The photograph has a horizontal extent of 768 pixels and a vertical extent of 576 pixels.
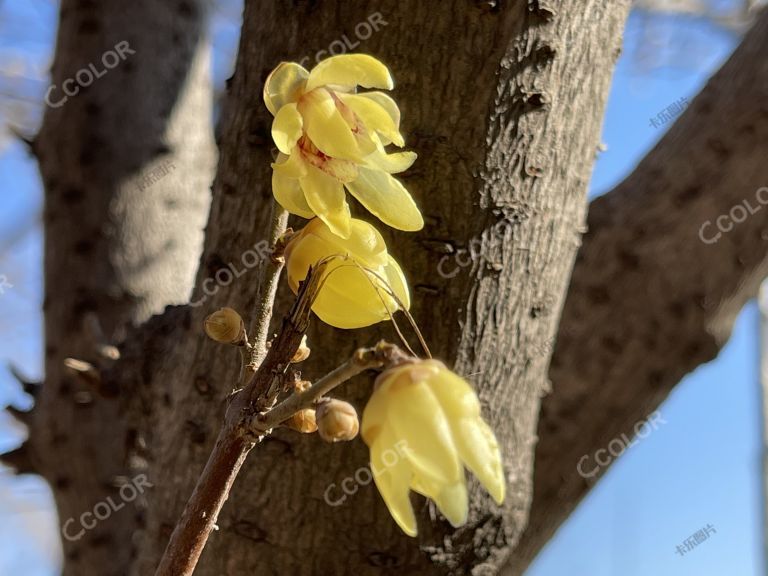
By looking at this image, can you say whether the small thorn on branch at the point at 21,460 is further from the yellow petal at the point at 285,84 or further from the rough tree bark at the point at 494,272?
the yellow petal at the point at 285,84

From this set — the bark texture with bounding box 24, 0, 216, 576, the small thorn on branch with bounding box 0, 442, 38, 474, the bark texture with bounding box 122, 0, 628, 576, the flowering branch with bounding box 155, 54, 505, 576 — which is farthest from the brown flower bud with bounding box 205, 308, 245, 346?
the small thorn on branch with bounding box 0, 442, 38, 474

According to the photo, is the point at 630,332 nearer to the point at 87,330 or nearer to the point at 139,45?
the point at 87,330

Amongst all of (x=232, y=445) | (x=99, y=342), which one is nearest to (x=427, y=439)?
(x=232, y=445)

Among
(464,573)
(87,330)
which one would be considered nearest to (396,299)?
(464,573)

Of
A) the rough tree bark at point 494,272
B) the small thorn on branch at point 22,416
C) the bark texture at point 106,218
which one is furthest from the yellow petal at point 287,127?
the small thorn on branch at point 22,416

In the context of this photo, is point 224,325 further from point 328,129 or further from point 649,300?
point 649,300

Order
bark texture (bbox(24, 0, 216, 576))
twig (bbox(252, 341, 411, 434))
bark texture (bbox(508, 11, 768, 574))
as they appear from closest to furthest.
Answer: twig (bbox(252, 341, 411, 434)), bark texture (bbox(508, 11, 768, 574)), bark texture (bbox(24, 0, 216, 576))

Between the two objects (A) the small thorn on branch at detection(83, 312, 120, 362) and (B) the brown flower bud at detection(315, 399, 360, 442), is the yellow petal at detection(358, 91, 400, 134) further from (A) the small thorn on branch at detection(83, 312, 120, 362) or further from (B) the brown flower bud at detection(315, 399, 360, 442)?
(A) the small thorn on branch at detection(83, 312, 120, 362)
